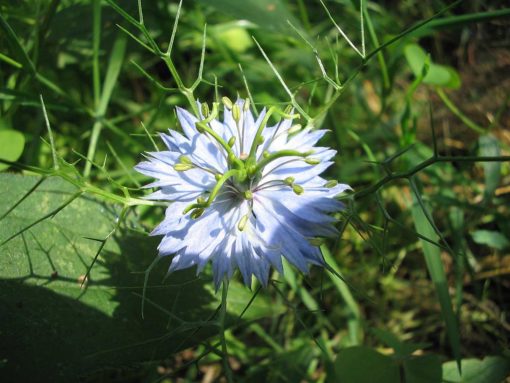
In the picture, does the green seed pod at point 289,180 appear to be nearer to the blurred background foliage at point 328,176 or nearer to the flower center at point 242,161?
the flower center at point 242,161

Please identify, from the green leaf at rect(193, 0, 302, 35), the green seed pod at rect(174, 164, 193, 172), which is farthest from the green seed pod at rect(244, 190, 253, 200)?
the green leaf at rect(193, 0, 302, 35)

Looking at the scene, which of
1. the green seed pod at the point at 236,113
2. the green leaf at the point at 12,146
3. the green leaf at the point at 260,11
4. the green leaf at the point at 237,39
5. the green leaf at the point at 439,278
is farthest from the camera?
the green leaf at the point at 237,39

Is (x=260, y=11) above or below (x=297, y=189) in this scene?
Answer: above

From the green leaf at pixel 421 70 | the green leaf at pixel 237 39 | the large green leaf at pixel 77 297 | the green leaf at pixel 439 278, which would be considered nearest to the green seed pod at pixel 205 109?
the large green leaf at pixel 77 297

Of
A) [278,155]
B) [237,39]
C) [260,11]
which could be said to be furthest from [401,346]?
[237,39]

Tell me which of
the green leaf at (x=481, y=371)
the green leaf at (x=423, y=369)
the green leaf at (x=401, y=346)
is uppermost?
the green leaf at (x=401, y=346)

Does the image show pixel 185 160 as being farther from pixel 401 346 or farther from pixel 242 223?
pixel 401 346
